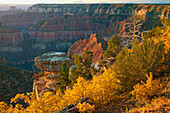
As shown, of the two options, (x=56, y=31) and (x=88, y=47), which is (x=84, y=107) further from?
(x=56, y=31)

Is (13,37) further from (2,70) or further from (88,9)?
(88,9)

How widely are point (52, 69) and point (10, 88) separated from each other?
44.2ft

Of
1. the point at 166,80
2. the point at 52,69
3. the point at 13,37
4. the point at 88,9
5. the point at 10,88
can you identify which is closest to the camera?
the point at 166,80

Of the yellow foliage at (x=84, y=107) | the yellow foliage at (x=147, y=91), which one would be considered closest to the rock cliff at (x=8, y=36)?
the yellow foliage at (x=84, y=107)

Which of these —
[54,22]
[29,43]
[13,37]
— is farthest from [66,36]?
[13,37]

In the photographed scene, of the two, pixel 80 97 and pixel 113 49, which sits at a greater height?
pixel 80 97

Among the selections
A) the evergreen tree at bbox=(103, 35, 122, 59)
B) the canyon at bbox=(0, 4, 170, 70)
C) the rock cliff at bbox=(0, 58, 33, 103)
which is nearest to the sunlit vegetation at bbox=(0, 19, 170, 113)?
the evergreen tree at bbox=(103, 35, 122, 59)

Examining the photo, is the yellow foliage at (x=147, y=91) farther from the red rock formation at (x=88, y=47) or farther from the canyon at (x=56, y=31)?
the canyon at (x=56, y=31)

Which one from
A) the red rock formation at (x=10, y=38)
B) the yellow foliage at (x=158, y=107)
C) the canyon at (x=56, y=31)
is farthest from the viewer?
the red rock formation at (x=10, y=38)

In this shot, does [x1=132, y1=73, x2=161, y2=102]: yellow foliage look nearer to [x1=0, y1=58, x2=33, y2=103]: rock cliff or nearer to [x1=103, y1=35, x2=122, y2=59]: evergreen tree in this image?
[x1=103, y1=35, x2=122, y2=59]: evergreen tree

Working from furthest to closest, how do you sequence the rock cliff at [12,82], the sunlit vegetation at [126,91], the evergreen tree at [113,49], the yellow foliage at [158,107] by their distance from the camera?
the rock cliff at [12,82] → the evergreen tree at [113,49] → the sunlit vegetation at [126,91] → the yellow foliage at [158,107]

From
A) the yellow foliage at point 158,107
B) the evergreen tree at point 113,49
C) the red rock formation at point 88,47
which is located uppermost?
the yellow foliage at point 158,107

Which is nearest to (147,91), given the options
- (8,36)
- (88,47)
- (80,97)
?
(80,97)

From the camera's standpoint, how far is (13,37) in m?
107
